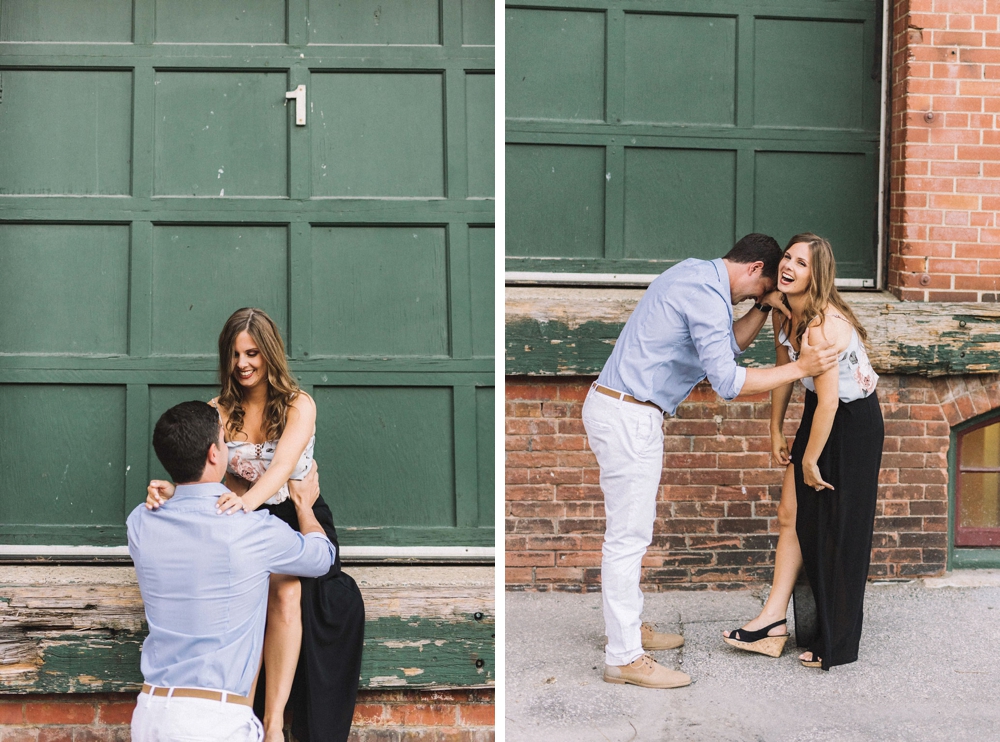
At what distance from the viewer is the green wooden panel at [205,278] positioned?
13.8ft

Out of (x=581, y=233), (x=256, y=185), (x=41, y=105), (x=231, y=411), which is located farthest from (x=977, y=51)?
(x=41, y=105)

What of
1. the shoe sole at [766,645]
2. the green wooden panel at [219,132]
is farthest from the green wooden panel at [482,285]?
the shoe sole at [766,645]

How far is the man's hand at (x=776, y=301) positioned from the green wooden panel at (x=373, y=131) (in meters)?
1.51

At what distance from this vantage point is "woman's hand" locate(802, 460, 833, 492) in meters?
3.99

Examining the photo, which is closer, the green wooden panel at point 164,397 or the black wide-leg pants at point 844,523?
the black wide-leg pants at point 844,523

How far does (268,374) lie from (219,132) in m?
1.21

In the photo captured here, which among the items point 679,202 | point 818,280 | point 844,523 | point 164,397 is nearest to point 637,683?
point 844,523

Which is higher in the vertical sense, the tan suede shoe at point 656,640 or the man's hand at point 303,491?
the man's hand at point 303,491

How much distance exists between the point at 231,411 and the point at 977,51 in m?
3.95

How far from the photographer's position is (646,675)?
A: 3.90 meters

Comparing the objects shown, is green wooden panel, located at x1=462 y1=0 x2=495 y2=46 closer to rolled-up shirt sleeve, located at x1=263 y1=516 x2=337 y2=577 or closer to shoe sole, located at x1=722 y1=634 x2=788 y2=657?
rolled-up shirt sleeve, located at x1=263 y1=516 x2=337 y2=577

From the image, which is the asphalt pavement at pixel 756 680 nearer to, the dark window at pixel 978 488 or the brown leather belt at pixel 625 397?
the dark window at pixel 978 488

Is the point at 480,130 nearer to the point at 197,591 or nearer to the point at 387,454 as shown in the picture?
the point at 387,454

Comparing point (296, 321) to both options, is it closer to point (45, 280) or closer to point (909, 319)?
point (45, 280)
